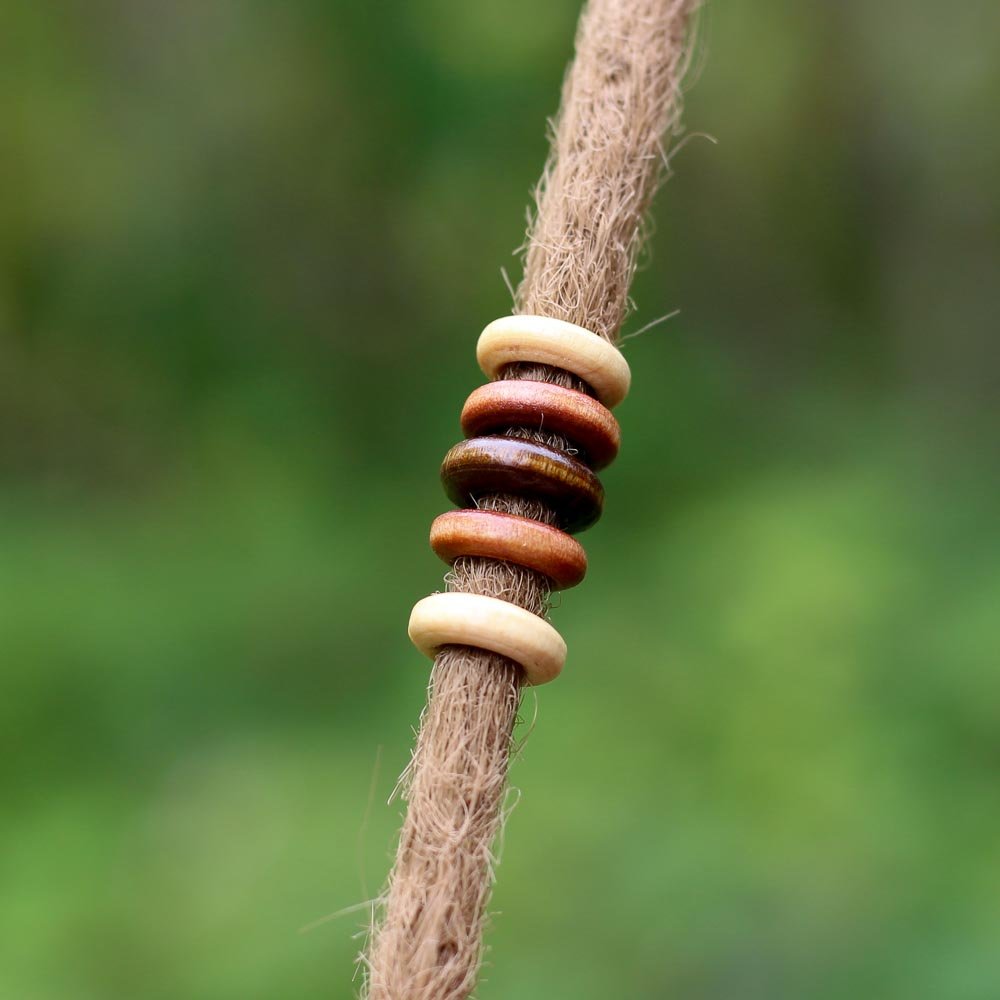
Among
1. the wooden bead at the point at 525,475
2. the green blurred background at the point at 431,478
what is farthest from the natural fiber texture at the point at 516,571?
the green blurred background at the point at 431,478

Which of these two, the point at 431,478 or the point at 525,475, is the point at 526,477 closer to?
the point at 525,475

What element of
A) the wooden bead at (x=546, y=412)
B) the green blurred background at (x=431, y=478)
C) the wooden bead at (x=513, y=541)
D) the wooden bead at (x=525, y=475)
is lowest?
the wooden bead at (x=513, y=541)

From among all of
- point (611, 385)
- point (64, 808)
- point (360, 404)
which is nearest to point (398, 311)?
point (360, 404)

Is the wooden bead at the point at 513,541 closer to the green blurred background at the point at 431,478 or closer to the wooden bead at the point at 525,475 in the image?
the wooden bead at the point at 525,475

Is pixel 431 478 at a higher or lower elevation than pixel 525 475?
higher

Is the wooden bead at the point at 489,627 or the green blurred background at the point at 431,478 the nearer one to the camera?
the wooden bead at the point at 489,627

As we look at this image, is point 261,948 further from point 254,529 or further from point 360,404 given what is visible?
point 360,404

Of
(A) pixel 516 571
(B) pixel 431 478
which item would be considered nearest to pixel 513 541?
(A) pixel 516 571

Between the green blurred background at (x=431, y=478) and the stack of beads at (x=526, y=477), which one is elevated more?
the green blurred background at (x=431, y=478)
